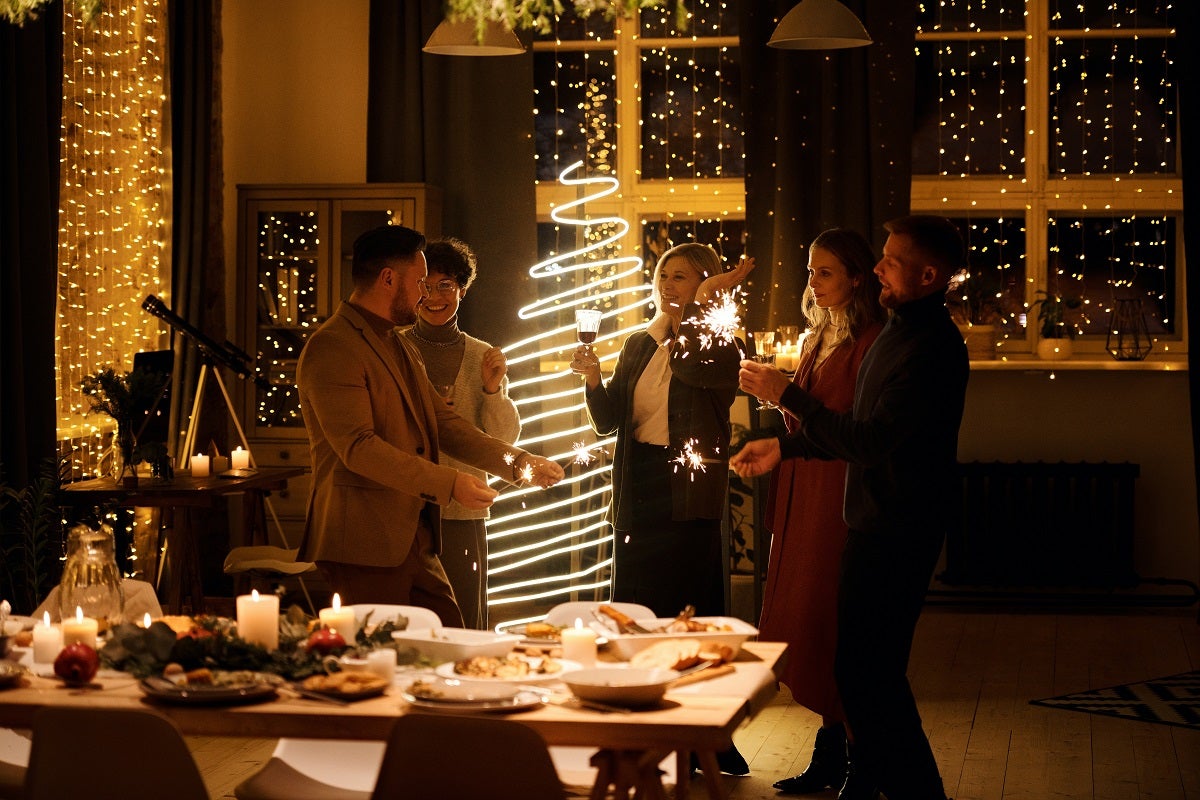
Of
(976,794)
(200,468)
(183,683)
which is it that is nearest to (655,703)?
(183,683)

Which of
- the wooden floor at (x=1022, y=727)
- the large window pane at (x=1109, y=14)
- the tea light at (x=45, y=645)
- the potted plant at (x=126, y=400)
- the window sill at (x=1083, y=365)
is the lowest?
the wooden floor at (x=1022, y=727)

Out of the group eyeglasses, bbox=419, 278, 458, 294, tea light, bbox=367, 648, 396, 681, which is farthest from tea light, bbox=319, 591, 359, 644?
eyeglasses, bbox=419, 278, 458, 294

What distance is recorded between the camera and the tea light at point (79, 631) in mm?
2615

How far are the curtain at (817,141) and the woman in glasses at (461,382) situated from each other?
280 centimetres

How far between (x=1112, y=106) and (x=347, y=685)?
587 centimetres

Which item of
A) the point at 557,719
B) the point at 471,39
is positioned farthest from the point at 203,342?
the point at 557,719

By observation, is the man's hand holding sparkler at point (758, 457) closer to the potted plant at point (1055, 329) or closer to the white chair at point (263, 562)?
the white chair at point (263, 562)

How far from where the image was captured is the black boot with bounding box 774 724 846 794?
4.07 m

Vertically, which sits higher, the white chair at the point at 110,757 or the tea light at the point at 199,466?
the tea light at the point at 199,466

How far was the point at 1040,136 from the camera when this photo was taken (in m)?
7.15

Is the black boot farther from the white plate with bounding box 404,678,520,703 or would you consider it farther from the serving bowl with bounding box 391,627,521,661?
the white plate with bounding box 404,678,520,703

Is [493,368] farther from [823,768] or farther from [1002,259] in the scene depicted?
[1002,259]

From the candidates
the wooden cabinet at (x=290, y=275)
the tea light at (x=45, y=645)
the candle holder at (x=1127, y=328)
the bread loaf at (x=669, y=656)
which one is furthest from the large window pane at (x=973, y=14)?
the tea light at (x=45, y=645)

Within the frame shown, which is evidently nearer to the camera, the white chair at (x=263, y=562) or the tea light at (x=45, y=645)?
the tea light at (x=45, y=645)
